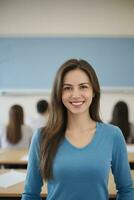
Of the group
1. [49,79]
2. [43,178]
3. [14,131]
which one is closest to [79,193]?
[43,178]

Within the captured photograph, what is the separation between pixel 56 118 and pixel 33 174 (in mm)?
302

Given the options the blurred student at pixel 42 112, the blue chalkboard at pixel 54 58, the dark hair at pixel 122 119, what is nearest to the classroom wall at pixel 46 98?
the blue chalkboard at pixel 54 58

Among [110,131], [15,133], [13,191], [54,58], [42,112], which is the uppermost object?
[54,58]

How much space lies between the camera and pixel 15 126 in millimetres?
3471

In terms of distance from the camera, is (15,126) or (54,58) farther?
(54,58)

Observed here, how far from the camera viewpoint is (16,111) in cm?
353

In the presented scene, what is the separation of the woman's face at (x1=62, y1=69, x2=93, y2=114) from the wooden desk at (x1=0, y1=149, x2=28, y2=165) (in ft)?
5.33

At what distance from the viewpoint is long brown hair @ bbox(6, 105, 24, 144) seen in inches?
135

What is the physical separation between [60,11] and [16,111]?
2.06 metres

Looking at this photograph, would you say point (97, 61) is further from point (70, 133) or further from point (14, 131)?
point (70, 133)

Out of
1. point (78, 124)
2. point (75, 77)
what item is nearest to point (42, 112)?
point (78, 124)

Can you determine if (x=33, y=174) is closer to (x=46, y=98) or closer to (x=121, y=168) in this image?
(x=121, y=168)

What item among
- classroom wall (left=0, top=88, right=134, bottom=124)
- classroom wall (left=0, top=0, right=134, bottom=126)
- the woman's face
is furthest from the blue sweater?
classroom wall (left=0, top=0, right=134, bottom=126)

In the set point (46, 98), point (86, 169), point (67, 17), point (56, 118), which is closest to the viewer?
point (86, 169)
